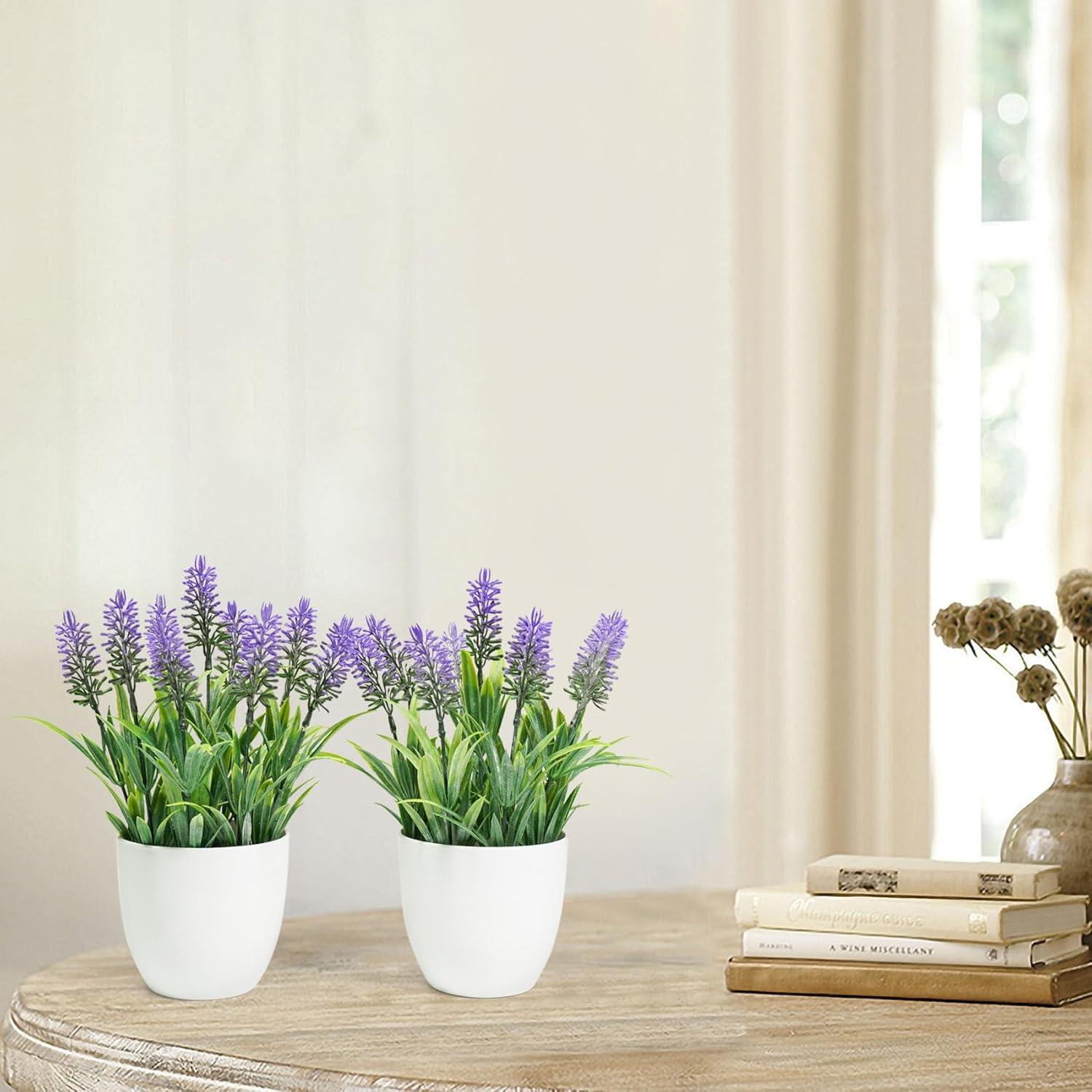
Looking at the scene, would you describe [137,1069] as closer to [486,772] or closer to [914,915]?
[486,772]

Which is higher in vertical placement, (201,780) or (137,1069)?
(201,780)

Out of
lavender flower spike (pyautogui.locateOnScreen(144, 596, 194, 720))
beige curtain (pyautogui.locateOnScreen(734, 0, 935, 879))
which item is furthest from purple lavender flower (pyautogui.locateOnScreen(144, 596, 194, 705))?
beige curtain (pyautogui.locateOnScreen(734, 0, 935, 879))

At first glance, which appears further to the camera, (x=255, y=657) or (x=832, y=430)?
(x=832, y=430)

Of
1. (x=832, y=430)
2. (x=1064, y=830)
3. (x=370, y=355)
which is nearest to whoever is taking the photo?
(x=1064, y=830)

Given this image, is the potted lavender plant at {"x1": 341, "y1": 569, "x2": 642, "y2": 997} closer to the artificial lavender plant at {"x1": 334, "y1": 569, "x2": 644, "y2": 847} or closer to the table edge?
the artificial lavender plant at {"x1": 334, "y1": 569, "x2": 644, "y2": 847}

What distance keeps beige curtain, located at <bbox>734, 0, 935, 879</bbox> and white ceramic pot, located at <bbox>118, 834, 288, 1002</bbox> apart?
749 millimetres

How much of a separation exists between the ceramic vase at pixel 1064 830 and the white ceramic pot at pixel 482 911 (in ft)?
1.28

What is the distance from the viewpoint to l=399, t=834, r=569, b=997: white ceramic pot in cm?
96

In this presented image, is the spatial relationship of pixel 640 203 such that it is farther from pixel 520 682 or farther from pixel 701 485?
pixel 520 682

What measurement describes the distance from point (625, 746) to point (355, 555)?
37cm

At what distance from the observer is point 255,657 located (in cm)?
99

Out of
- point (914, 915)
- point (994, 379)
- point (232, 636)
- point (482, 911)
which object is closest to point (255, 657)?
point (232, 636)

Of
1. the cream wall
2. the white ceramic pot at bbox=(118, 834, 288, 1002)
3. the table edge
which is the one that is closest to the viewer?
the table edge

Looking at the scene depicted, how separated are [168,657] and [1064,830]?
0.70m
